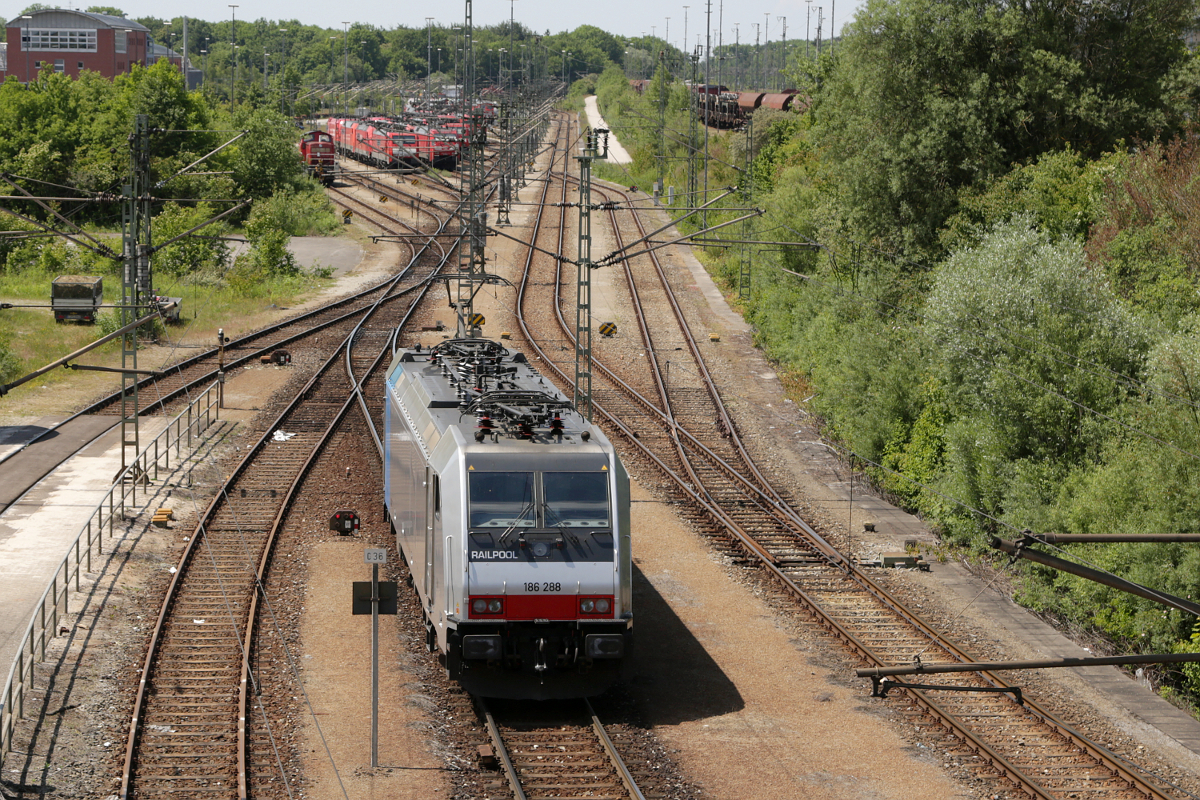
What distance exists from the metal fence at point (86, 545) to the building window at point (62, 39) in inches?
3676

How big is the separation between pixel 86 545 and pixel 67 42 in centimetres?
10675

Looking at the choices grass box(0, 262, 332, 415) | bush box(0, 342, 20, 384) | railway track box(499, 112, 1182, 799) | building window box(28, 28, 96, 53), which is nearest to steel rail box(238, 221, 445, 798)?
grass box(0, 262, 332, 415)

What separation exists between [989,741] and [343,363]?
2827 centimetres

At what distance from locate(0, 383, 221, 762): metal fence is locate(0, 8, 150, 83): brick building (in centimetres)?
9261

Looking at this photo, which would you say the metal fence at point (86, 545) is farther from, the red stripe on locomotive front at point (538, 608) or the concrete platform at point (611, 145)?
the concrete platform at point (611, 145)

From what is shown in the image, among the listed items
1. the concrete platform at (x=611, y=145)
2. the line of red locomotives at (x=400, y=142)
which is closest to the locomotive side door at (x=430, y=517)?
the line of red locomotives at (x=400, y=142)

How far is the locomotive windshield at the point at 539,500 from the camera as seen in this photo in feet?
49.6

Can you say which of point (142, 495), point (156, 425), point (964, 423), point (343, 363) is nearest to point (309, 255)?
point (343, 363)

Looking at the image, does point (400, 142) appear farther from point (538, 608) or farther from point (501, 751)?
point (501, 751)

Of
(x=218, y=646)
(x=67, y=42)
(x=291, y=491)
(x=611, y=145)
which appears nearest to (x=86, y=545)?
(x=291, y=491)

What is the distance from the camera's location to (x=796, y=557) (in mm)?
22672

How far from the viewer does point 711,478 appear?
1106 inches

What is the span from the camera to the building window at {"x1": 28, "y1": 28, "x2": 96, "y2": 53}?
113 m

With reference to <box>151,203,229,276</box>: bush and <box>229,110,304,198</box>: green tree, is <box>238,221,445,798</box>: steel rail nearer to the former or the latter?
<box>151,203,229,276</box>: bush
